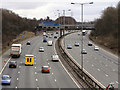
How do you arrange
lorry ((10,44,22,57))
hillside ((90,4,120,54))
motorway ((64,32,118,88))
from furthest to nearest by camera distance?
lorry ((10,44,22,57))
motorway ((64,32,118,88))
hillside ((90,4,120,54))

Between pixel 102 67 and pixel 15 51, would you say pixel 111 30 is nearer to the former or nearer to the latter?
pixel 102 67

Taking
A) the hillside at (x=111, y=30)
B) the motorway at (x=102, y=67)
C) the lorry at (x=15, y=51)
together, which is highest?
the hillside at (x=111, y=30)

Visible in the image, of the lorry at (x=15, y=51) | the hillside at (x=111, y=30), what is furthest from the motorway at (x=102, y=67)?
the hillside at (x=111, y=30)

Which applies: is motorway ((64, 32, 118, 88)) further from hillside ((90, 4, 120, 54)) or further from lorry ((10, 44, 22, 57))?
hillside ((90, 4, 120, 54))

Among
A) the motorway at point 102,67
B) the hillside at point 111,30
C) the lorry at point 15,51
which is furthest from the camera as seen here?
the lorry at point 15,51

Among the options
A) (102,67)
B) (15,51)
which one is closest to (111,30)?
(102,67)

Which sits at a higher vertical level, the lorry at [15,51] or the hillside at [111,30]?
the hillside at [111,30]

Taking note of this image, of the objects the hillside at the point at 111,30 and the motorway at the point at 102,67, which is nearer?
the hillside at the point at 111,30

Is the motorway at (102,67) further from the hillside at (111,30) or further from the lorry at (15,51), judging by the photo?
the hillside at (111,30)

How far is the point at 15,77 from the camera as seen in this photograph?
54.2 meters

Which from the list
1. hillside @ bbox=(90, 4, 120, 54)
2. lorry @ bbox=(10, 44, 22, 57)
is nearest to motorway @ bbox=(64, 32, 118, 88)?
lorry @ bbox=(10, 44, 22, 57)

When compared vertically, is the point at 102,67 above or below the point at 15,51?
below

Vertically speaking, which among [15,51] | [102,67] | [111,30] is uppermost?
[111,30]

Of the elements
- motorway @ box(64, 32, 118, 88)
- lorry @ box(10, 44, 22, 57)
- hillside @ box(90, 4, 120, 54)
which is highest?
hillside @ box(90, 4, 120, 54)
